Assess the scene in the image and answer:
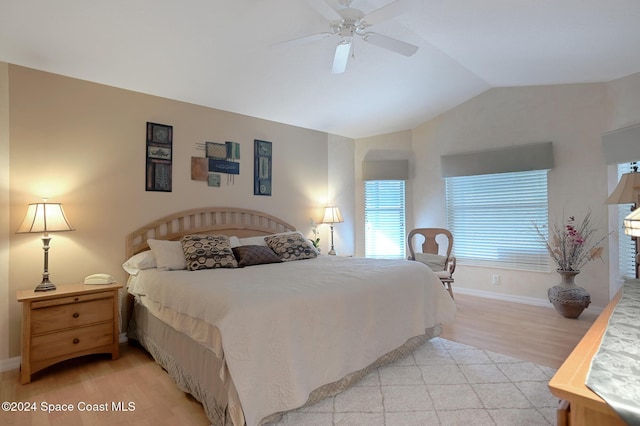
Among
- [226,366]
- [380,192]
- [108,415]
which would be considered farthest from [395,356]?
[380,192]

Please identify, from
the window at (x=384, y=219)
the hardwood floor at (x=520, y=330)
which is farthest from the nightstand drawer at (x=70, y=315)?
the window at (x=384, y=219)

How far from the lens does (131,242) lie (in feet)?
10.7

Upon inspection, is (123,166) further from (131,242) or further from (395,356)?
(395,356)

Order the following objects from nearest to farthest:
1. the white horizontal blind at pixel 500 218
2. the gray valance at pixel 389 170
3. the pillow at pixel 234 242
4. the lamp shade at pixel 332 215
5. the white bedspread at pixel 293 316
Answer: the white bedspread at pixel 293 316 → the pillow at pixel 234 242 → the white horizontal blind at pixel 500 218 → the lamp shade at pixel 332 215 → the gray valance at pixel 389 170

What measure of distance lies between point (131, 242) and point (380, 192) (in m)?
3.78

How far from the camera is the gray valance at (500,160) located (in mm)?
4109

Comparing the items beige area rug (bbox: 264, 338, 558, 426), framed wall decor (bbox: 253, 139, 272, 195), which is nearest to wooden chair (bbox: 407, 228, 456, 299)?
beige area rug (bbox: 264, 338, 558, 426)

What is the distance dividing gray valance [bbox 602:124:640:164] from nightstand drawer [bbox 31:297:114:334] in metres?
5.17

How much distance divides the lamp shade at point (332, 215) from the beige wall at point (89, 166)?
1373 millimetres

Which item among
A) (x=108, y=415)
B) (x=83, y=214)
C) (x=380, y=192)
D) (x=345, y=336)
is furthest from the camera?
(x=380, y=192)

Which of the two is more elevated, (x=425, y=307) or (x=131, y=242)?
(x=131, y=242)

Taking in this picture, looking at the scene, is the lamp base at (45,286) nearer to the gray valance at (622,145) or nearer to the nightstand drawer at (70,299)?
the nightstand drawer at (70,299)

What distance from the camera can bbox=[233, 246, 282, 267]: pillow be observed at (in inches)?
127

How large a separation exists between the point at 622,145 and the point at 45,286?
5.61 meters
